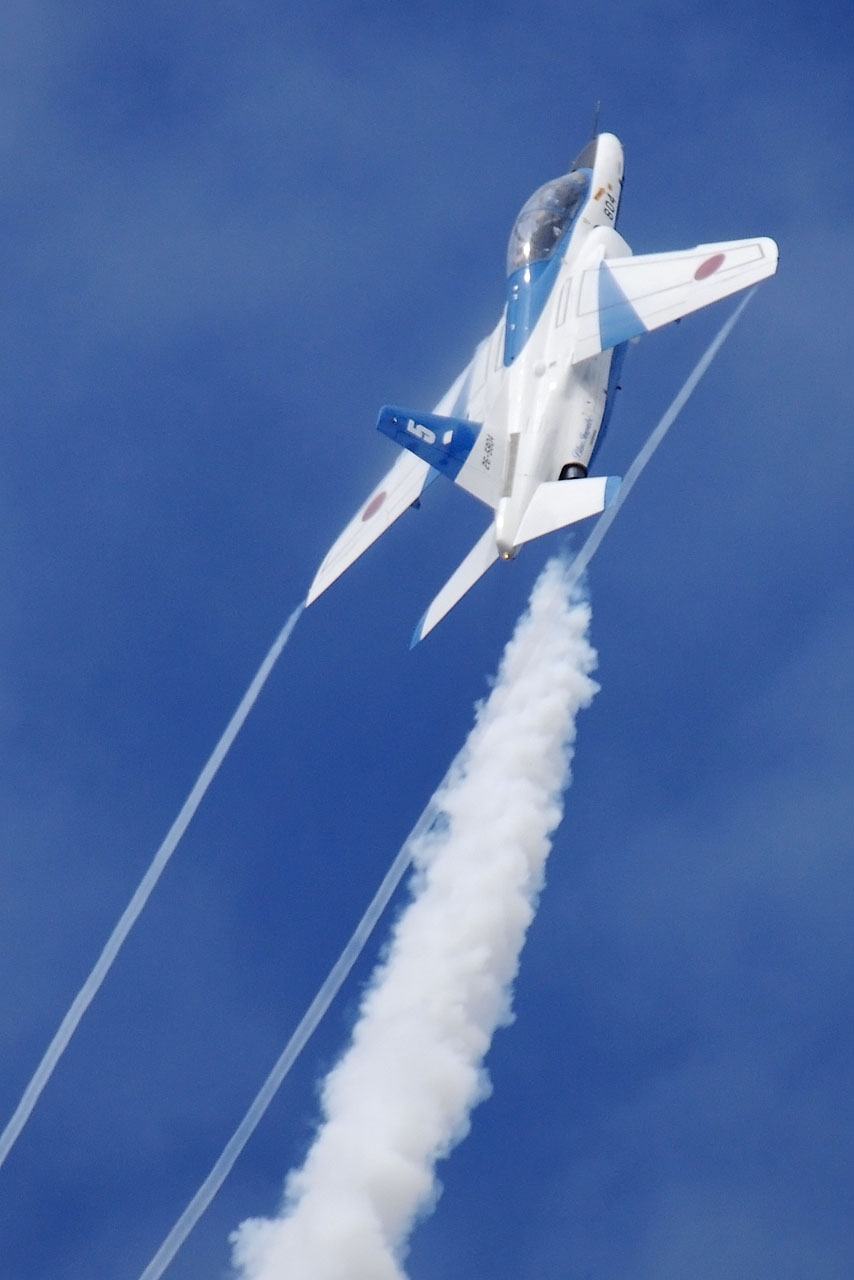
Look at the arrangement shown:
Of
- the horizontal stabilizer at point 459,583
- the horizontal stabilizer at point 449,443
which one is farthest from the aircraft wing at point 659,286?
the horizontal stabilizer at point 459,583

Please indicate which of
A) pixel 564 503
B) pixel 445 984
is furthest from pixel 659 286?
pixel 445 984

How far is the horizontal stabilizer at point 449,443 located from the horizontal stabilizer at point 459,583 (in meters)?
1.00

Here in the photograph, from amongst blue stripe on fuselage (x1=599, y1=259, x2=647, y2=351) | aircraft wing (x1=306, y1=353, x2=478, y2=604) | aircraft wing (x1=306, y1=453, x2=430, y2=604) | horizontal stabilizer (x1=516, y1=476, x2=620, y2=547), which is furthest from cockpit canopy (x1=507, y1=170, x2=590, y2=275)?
horizontal stabilizer (x1=516, y1=476, x2=620, y2=547)

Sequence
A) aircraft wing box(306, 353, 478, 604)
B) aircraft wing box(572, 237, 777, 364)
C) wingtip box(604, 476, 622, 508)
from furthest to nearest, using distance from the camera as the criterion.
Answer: aircraft wing box(306, 353, 478, 604)
aircraft wing box(572, 237, 777, 364)
wingtip box(604, 476, 622, 508)

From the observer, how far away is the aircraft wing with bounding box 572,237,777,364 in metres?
52.4

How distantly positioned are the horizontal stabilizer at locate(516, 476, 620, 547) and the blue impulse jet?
2 centimetres

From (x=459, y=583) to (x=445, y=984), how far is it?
7.70m

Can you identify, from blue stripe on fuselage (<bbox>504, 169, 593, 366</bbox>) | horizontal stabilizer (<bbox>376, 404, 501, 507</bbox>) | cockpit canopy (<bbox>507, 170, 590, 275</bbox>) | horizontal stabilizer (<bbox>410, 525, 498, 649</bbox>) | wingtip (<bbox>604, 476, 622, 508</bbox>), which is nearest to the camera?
wingtip (<bbox>604, 476, 622, 508</bbox>)

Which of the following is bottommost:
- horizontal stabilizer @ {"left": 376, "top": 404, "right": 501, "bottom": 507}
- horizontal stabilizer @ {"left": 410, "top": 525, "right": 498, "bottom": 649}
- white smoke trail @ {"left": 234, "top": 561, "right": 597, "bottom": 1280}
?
white smoke trail @ {"left": 234, "top": 561, "right": 597, "bottom": 1280}

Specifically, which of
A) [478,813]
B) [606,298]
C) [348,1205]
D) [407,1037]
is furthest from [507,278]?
[348,1205]

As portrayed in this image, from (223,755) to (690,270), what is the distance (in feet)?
51.8

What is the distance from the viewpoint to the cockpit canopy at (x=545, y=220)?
183 feet

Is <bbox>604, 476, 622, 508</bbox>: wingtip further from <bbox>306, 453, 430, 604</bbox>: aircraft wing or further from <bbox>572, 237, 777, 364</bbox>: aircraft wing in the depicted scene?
<bbox>306, 453, 430, 604</bbox>: aircraft wing

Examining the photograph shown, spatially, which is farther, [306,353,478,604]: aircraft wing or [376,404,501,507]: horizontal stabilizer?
[306,353,478,604]: aircraft wing
